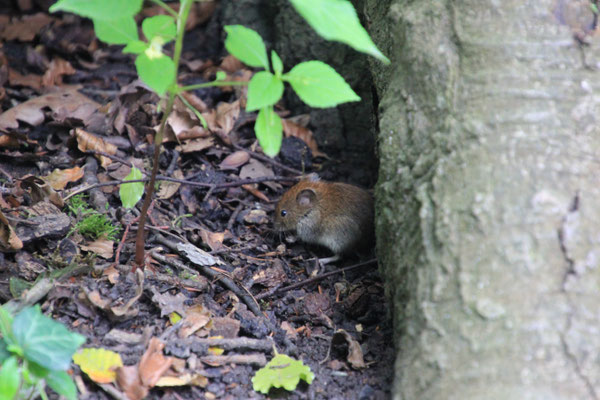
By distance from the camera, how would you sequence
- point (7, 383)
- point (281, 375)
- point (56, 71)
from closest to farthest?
point (7, 383) → point (281, 375) → point (56, 71)

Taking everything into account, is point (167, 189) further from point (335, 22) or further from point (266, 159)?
point (335, 22)

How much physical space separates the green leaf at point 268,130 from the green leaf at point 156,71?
18.4 inches

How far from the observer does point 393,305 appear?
3605 mm

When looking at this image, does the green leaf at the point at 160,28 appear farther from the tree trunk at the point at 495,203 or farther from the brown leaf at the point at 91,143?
the brown leaf at the point at 91,143

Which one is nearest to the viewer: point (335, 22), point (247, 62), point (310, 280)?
point (335, 22)

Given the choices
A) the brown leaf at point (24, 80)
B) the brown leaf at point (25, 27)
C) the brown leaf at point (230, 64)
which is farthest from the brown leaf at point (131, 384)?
the brown leaf at point (25, 27)

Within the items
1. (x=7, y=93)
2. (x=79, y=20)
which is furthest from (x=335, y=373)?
(x=79, y=20)

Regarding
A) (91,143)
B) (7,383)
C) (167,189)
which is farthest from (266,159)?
(7,383)

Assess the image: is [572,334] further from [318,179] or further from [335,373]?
[318,179]

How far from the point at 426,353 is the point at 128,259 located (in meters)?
2.14

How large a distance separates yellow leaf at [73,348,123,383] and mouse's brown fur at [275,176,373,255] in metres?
2.18

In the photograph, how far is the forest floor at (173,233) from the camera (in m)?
3.43

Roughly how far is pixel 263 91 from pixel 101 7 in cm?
80

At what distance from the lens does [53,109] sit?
5410 mm
